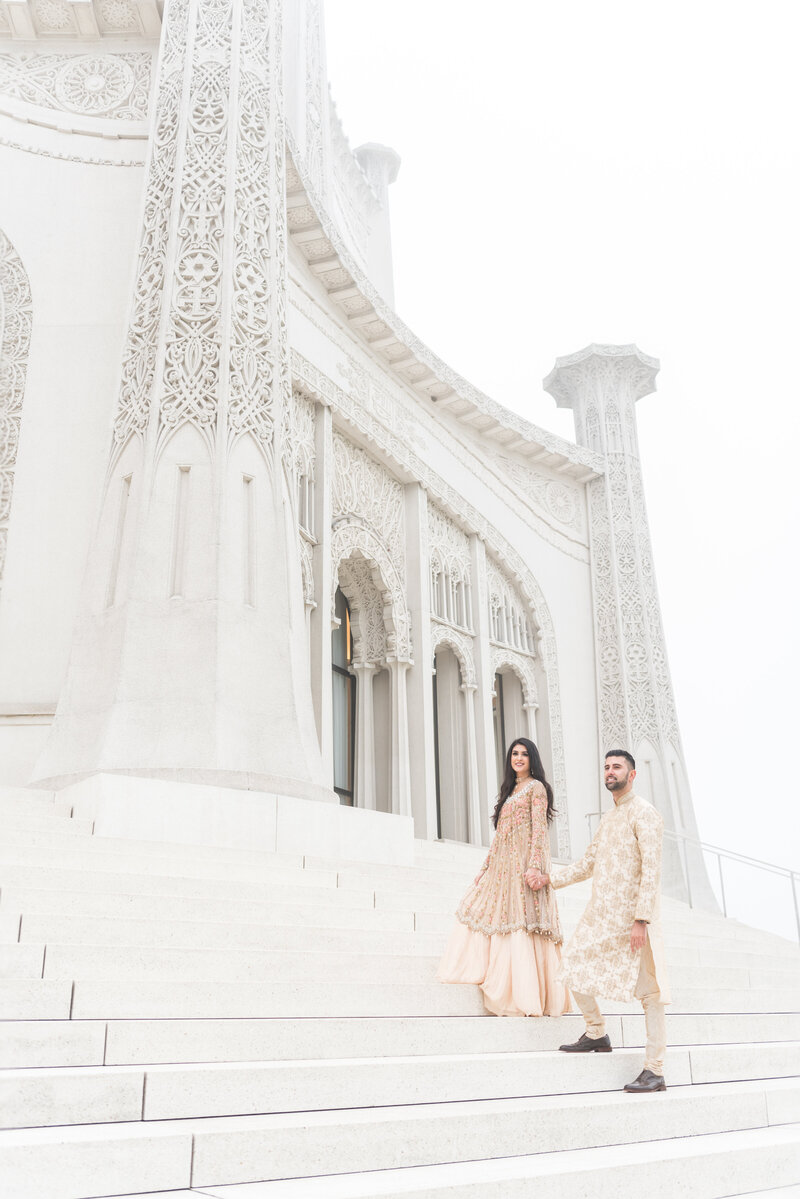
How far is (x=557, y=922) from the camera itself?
3.52 m

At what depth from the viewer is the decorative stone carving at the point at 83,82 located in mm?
9008

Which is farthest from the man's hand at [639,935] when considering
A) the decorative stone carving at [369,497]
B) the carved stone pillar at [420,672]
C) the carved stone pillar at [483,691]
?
the carved stone pillar at [483,691]

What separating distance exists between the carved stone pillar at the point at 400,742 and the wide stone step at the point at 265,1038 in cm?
651

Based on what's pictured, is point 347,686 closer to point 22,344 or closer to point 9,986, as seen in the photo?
point 22,344

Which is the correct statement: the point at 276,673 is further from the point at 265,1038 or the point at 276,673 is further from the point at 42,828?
the point at 265,1038

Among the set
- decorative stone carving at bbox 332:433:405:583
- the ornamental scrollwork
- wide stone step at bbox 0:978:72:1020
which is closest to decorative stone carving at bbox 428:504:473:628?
decorative stone carving at bbox 332:433:405:583

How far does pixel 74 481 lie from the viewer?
774cm

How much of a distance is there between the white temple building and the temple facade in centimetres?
3

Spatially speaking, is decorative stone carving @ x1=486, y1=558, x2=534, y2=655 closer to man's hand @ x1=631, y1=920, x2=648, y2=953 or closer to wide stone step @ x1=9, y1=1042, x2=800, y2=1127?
man's hand @ x1=631, y1=920, x2=648, y2=953

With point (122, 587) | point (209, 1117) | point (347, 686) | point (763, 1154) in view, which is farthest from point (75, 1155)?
point (347, 686)

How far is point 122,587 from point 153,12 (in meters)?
6.18

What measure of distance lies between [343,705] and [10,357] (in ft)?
15.4

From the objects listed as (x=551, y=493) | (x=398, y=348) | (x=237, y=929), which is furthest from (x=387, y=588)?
(x=237, y=929)

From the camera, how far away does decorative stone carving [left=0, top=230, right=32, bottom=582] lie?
7754mm
